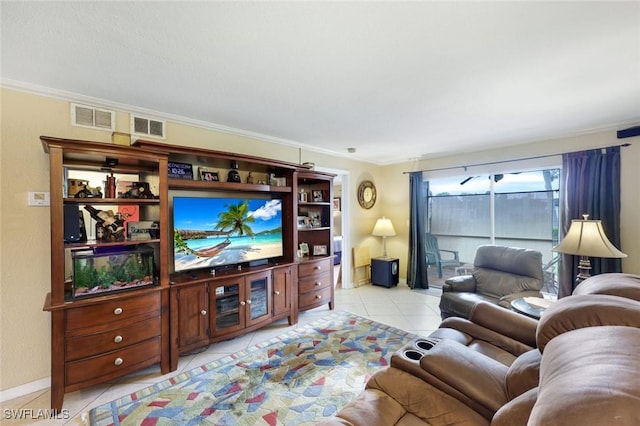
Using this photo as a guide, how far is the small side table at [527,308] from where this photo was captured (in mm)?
2159

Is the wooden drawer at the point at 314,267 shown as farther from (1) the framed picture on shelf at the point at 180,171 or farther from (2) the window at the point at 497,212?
(2) the window at the point at 497,212

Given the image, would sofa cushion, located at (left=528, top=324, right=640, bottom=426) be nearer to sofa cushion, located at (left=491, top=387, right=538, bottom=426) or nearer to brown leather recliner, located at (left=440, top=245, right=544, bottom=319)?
sofa cushion, located at (left=491, top=387, right=538, bottom=426)

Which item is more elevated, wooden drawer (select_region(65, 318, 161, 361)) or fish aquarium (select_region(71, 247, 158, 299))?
fish aquarium (select_region(71, 247, 158, 299))

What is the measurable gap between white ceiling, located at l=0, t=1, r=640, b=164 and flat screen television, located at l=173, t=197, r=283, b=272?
0.96 m

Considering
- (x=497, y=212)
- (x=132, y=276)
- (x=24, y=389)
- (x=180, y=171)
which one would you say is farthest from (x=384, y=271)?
(x=24, y=389)

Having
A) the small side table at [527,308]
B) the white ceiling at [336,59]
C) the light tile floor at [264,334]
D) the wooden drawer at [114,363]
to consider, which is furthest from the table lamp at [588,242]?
the wooden drawer at [114,363]

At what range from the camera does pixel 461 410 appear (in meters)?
1.11

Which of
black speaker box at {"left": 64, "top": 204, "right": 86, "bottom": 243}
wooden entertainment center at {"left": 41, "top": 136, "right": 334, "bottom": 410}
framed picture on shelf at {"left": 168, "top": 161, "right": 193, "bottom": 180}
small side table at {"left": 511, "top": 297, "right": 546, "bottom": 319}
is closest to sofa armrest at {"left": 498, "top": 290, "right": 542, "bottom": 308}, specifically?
small side table at {"left": 511, "top": 297, "right": 546, "bottom": 319}

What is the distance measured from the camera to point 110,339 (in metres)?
2.02

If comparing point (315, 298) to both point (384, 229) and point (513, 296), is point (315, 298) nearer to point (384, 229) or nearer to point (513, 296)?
point (384, 229)

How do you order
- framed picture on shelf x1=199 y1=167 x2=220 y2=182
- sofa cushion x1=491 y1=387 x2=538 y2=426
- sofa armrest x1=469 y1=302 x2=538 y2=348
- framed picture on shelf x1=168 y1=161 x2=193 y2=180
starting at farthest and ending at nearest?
framed picture on shelf x1=199 y1=167 x2=220 y2=182 → framed picture on shelf x1=168 y1=161 x2=193 y2=180 → sofa armrest x1=469 y1=302 x2=538 y2=348 → sofa cushion x1=491 y1=387 x2=538 y2=426

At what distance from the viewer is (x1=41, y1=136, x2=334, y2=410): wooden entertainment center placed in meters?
1.87

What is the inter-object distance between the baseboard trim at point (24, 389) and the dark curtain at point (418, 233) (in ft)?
15.5

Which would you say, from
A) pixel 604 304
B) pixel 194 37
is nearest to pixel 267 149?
pixel 194 37
